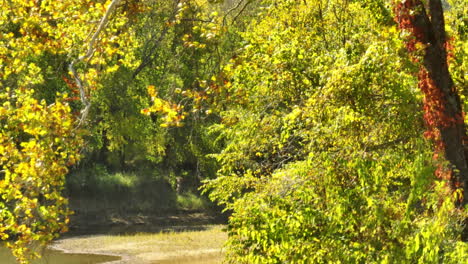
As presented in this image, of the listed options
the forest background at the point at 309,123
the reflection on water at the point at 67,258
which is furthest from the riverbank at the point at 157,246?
the forest background at the point at 309,123

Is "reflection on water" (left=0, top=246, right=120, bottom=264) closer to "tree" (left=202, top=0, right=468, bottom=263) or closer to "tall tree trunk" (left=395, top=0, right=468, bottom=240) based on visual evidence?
"tree" (left=202, top=0, right=468, bottom=263)

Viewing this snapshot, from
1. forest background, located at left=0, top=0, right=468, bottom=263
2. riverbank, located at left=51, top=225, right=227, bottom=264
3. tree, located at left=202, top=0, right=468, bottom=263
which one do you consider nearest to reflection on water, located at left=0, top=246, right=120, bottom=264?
riverbank, located at left=51, top=225, right=227, bottom=264

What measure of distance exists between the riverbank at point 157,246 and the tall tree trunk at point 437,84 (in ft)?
63.5

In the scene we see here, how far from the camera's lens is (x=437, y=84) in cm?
1023

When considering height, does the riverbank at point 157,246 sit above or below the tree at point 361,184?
below

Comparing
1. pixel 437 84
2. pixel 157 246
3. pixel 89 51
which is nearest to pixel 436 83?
pixel 437 84

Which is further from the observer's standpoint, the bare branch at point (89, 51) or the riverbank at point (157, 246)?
the riverbank at point (157, 246)

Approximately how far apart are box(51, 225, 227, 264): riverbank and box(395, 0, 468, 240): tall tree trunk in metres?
19.4

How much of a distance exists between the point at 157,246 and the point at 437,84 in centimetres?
2681

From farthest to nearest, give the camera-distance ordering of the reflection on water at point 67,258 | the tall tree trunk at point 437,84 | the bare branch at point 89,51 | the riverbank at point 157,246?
1. the riverbank at point 157,246
2. the reflection on water at point 67,258
3. the tall tree trunk at point 437,84
4. the bare branch at point 89,51

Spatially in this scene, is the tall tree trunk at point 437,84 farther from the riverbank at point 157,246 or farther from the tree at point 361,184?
the riverbank at point 157,246

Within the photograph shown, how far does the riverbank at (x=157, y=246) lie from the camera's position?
31.2m

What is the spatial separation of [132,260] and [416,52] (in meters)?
23.6

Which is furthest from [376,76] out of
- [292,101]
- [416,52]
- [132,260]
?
[132,260]
